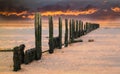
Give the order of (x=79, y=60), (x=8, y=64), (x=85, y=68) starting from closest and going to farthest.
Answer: (x=85, y=68)
(x=8, y=64)
(x=79, y=60)

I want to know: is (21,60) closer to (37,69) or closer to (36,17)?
(37,69)

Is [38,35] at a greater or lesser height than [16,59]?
greater

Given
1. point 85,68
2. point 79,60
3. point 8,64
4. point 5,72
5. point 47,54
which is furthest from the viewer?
point 47,54

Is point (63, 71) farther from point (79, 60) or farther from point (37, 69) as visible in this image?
point (79, 60)

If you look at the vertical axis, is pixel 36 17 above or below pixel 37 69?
above

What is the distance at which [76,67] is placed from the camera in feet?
37.1

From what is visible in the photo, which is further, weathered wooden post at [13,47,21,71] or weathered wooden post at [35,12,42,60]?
weathered wooden post at [35,12,42,60]

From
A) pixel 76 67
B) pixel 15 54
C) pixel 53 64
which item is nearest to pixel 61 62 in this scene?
pixel 53 64

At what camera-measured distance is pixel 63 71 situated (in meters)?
10.6

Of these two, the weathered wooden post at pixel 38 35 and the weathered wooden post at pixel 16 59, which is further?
the weathered wooden post at pixel 38 35

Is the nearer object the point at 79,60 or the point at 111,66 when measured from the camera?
the point at 111,66

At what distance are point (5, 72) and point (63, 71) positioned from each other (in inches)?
63.9

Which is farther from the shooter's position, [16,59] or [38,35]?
[38,35]

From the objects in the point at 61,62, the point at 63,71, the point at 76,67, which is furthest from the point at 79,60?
the point at 63,71
